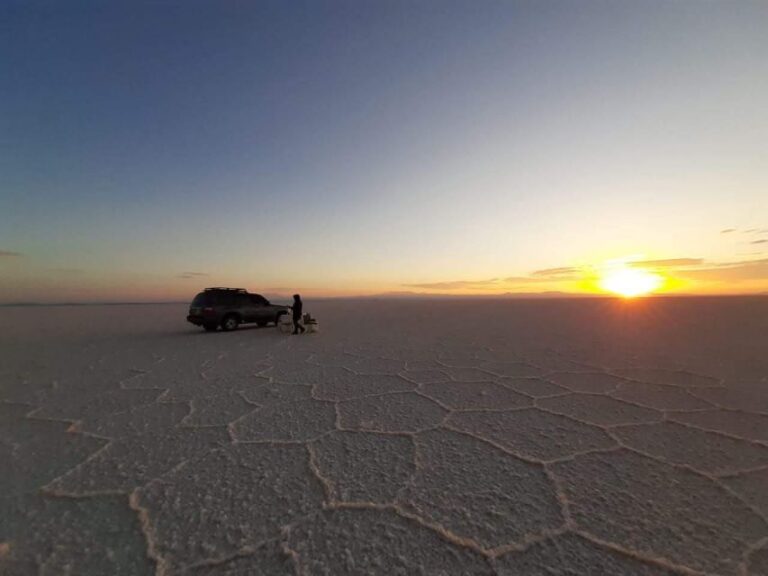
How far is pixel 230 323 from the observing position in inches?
565

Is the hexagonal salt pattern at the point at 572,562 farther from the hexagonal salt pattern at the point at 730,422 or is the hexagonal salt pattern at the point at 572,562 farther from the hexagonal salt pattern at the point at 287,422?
the hexagonal salt pattern at the point at 730,422

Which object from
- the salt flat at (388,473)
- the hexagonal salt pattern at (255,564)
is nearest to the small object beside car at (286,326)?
the salt flat at (388,473)

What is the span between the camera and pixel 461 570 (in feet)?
6.84

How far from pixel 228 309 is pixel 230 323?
64 cm

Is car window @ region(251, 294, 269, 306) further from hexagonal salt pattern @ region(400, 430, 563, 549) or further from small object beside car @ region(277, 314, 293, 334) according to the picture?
hexagonal salt pattern @ region(400, 430, 563, 549)

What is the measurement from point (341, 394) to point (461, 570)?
11.8 ft

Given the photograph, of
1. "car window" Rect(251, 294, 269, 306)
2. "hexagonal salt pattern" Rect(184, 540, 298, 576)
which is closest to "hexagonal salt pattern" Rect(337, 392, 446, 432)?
"hexagonal salt pattern" Rect(184, 540, 298, 576)

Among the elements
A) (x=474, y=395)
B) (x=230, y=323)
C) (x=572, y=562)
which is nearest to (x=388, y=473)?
(x=572, y=562)

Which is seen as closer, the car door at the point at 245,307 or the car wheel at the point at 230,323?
the car wheel at the point at 230,323

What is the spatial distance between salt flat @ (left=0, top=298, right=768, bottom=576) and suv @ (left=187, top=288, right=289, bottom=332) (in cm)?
690

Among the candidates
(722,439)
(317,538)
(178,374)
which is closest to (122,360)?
(178,374)

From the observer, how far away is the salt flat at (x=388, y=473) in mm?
2225

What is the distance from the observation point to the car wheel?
14.1 m

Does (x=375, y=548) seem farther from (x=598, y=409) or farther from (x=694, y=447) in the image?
(x=598, y=409)
